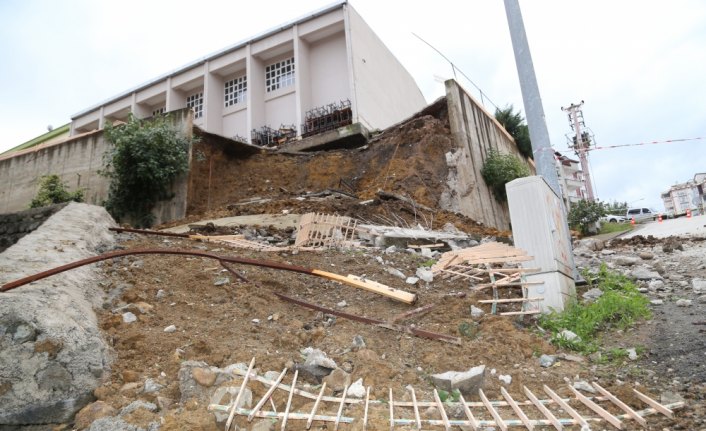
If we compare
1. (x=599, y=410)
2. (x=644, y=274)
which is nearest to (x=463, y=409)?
(x=599, y=410)

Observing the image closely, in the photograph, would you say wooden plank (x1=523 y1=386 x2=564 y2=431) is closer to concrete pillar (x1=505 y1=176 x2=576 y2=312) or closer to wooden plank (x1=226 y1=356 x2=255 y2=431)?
concrete pillar (x1=505 y1=176 x2=576 y2=312)

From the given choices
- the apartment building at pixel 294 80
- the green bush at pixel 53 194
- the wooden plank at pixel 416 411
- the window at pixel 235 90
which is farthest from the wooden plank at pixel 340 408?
the window at pixel 235 90

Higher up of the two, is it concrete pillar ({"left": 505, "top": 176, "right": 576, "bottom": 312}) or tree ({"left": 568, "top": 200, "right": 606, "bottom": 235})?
tree ({"left": 568, "top": 200, "right": 606, "bottom": 235})

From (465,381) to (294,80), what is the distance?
68.5 feet

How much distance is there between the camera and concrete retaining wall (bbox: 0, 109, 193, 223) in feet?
44.8

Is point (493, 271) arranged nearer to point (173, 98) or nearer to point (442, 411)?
point (442, 411)

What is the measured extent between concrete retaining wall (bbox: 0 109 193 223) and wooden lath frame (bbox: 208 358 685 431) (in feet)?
36.5

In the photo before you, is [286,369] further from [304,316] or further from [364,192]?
[364,192]

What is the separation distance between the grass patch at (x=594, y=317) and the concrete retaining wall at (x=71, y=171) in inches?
439

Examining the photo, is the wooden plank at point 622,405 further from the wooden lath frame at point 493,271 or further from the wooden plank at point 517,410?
the wooden lath frame at point 493,271

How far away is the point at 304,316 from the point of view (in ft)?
15.1

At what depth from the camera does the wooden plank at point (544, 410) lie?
282cm

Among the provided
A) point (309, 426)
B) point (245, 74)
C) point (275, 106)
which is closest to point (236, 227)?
point (309, 426)

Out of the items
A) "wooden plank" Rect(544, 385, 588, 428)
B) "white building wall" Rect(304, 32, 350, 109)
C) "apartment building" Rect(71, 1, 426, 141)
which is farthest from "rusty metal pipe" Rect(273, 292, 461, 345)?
"white building wall" Rect(304, 32, 350, 109)
